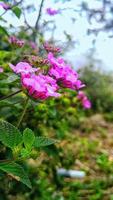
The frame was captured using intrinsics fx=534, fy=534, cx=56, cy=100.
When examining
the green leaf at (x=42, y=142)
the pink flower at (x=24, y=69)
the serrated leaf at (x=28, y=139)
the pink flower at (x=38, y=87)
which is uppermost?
the pink flower at (x=24, y=69)

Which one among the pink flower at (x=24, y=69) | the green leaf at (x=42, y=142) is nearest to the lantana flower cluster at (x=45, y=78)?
the pink flower at (x=24, y=69)

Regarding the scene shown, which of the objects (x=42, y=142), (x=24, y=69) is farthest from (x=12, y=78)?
(x=42, y=142)

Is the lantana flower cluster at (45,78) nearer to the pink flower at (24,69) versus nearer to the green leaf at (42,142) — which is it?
the pink flower at (24,69)

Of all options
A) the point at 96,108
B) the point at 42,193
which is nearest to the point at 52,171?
the point at 42,193

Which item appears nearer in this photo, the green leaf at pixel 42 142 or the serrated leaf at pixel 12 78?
the green leaf at pixel 42 142

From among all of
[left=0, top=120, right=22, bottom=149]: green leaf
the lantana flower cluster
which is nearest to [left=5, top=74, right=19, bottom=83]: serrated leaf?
the lantana flower cluster

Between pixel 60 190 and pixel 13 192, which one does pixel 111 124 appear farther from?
pixel 13 192

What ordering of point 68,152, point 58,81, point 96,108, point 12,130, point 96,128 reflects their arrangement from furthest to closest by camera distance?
1. point 96,108
2. point 96,128
3. point 68,152
4. point 58,81
5. point 12,130
